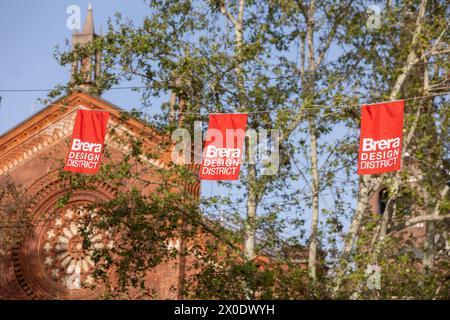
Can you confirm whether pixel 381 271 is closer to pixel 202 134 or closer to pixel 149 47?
pixel 202 134

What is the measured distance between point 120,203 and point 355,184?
5.47 metres

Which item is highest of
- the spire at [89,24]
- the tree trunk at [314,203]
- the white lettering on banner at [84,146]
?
the spire at [89,24]

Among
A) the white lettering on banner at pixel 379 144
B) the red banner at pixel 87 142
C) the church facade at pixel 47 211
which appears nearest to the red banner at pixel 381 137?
the white lettering on banner at pixel 379 144

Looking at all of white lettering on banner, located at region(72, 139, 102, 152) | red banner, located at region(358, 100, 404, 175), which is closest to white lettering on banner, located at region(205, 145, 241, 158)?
red banner, located at region(358, 100, 404, 175)

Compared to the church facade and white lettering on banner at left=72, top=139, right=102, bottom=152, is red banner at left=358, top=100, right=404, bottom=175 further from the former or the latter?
the church facade

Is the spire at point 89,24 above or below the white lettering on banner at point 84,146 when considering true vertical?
above

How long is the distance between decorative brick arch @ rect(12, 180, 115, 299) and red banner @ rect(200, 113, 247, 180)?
15417 millimetres

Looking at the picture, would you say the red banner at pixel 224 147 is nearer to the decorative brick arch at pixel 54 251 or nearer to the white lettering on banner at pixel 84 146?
the white lettering on banner at pixel 84 146

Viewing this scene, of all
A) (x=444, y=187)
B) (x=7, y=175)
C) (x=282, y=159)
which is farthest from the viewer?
(x=7, y=175)

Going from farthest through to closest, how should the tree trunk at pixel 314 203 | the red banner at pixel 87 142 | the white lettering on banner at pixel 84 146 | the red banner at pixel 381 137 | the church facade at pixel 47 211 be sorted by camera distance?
the church facade at pixel 47 211, the white lettering on banner at pixel 84 146, the red banner at pixel 87 142, the tree trunk at pixel 314 203, the red banner at pixel 381 137

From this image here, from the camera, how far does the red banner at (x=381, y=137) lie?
87.4 ft

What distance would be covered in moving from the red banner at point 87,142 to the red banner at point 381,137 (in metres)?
6.42

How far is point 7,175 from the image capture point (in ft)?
145
